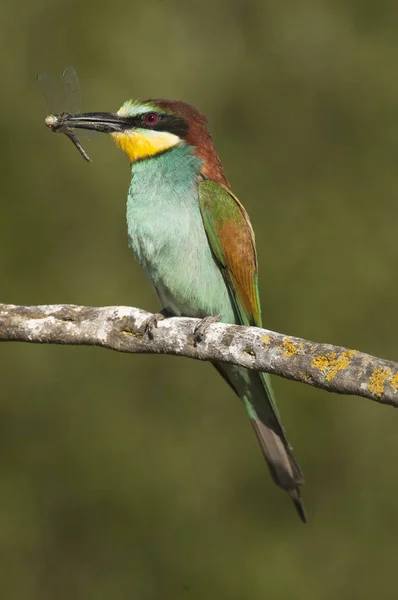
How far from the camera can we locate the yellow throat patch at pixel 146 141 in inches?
124

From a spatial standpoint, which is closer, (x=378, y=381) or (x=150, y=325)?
(x=378, y=381)

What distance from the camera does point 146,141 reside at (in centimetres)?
314

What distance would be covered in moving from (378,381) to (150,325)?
781mm

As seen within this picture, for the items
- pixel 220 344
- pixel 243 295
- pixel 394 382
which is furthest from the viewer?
pixel 243 295

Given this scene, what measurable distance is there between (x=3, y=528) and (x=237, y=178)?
218 cm

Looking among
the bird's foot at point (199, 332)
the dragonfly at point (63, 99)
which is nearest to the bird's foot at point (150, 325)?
the bird's foot at point (199, 332)

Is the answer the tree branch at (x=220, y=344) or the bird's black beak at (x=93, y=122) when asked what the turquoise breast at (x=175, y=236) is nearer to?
the bird's black beak at (x=93, y=122)

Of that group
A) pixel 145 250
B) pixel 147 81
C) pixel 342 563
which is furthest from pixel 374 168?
pixel 145 250

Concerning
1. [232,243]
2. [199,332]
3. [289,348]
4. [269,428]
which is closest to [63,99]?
[232,243]

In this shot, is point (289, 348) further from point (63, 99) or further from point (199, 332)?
point (63, 99)

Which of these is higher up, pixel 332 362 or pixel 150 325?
pixel 150 325

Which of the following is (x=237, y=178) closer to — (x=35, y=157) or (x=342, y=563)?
(x=35, y=157)

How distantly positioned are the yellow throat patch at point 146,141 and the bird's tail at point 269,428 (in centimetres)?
74

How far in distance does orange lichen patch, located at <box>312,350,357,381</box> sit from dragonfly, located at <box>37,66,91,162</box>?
4.49ft
